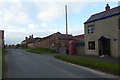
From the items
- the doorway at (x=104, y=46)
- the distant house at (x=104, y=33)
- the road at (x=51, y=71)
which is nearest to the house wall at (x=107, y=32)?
Result: the distant house at (x=104, y=33)

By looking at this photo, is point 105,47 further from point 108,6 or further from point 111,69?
point 111,69

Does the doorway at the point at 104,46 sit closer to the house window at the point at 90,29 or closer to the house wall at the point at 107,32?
the house wall at the point at 107,32

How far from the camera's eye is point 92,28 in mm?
36250

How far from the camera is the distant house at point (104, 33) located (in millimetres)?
29953

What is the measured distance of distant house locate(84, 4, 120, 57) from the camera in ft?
98.3

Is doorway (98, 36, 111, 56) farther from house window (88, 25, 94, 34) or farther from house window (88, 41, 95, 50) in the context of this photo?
house window (88, 25, 94, 34)

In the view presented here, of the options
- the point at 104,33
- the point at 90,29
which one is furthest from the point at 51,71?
the point at 90,29

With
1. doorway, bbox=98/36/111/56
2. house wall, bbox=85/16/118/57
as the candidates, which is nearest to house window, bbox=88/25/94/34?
house wall, bbox=85/16/118/57

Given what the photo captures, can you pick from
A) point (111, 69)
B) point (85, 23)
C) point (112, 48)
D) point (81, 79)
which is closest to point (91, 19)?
point (85, 23)

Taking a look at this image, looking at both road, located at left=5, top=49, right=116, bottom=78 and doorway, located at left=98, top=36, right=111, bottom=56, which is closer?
road, located at left=5, top=49, right=116, bottom=78

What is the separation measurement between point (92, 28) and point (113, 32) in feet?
20.1


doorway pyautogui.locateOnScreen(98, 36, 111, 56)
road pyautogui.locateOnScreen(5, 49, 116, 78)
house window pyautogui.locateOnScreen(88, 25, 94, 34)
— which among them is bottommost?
road pyautogui.locateOnScreen(5, 49, 116, 78)

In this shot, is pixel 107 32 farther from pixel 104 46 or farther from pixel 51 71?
pixel 51 71

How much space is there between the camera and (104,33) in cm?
3272
